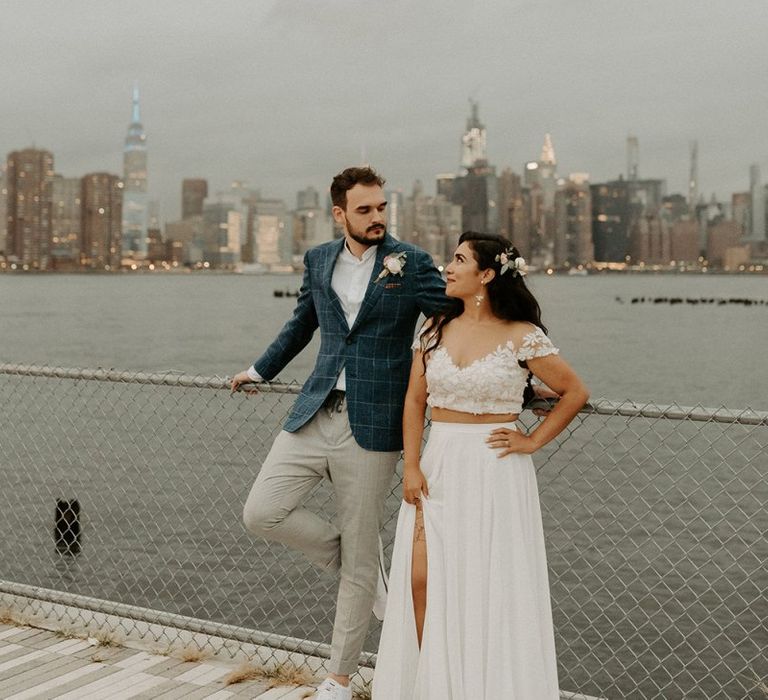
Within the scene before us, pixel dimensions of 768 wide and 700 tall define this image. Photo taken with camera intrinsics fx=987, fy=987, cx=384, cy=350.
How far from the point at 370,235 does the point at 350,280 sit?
0.26 metres

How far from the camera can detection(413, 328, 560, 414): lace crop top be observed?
13.6 feet

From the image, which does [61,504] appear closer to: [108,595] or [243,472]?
[108,595]

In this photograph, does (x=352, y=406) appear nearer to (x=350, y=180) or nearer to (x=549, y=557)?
(x=350, y=180)

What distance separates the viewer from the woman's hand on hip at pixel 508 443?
414cm

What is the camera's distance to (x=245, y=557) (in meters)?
14.3

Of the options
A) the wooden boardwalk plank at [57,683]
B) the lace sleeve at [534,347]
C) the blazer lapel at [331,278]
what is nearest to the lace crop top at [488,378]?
the lace sleeve at [534,347]

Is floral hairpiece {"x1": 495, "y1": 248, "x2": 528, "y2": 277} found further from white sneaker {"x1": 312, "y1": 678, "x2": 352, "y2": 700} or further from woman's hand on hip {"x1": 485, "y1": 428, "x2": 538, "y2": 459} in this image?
white sneaker {"x1": 312, "y1": 678, "x2": 352, "y2": 700}

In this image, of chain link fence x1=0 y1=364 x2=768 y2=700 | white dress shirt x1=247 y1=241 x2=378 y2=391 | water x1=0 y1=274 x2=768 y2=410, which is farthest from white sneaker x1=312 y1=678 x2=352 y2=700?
water x1=0 y1=274 x2=768 y2=410

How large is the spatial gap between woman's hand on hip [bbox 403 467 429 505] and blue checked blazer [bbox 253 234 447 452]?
31 centimetres

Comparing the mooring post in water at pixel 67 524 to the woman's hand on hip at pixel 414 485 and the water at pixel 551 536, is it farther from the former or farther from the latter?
the woman's hand on hip at pixel 414 485

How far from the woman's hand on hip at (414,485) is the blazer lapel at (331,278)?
769mm

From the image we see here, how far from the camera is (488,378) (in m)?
4.13

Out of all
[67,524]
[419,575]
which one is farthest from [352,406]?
[67,524]

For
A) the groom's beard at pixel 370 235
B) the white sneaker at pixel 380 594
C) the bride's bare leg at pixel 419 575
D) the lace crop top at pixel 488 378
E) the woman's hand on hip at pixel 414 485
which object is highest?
the groom's beard at pixel 370 235
